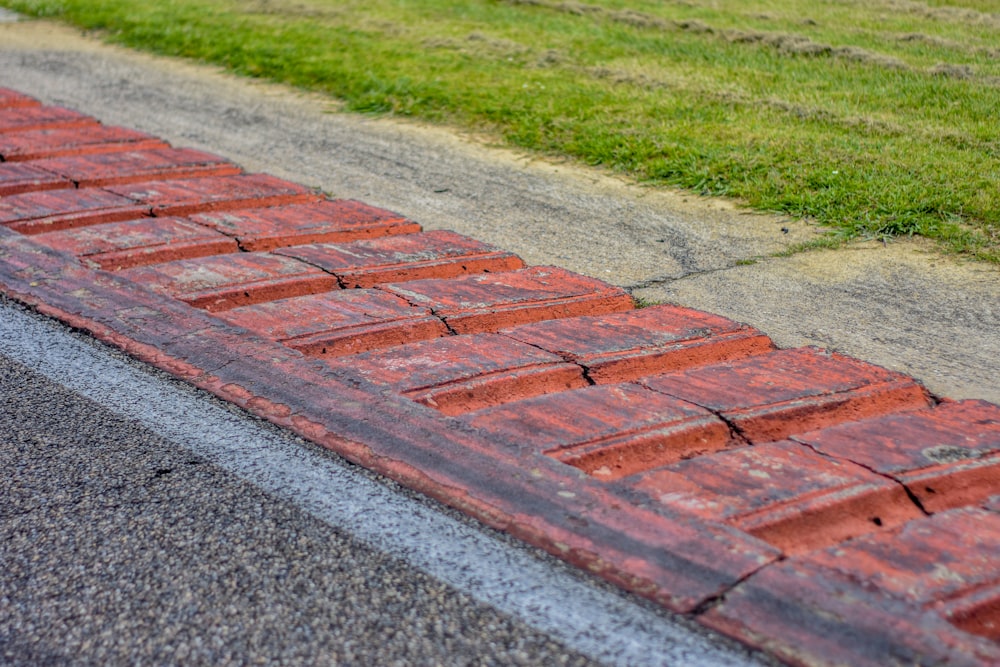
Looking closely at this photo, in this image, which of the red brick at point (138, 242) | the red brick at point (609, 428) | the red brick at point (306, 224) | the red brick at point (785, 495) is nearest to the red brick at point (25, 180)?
the red brick at point (138, 242)

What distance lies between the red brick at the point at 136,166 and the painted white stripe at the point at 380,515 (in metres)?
1.54

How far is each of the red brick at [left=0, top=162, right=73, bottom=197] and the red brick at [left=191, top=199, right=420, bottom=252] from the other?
0.68 metres

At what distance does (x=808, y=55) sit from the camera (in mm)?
6695

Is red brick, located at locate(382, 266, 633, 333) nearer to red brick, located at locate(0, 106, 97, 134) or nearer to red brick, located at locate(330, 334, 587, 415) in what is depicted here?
red brick, located at locate(330, 334, 587, 415)

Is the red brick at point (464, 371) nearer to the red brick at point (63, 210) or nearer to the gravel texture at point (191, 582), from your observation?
the gravel texture at point (191, 582)

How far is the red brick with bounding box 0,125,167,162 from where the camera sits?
4816mm

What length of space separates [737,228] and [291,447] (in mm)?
2280

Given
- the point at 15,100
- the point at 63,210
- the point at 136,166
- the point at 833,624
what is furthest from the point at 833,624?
the point at 15,100

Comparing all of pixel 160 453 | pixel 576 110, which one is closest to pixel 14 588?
pixel 160 453

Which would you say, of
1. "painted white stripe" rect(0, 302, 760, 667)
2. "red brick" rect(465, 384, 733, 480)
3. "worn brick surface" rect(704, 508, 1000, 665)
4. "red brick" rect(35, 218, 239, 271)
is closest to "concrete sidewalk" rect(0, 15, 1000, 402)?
"red brick" rect(465, 384, 733, 480)

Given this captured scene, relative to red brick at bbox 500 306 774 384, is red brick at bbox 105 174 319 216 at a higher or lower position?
higher

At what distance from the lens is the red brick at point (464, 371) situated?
278cm

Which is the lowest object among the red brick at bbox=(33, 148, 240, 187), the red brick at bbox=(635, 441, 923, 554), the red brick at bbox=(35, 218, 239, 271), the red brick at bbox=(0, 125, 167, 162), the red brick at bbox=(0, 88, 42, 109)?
the red brick at bbox=(635, 441, 923, 554)

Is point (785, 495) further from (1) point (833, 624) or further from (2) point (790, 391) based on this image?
(2) point (790, 391)
